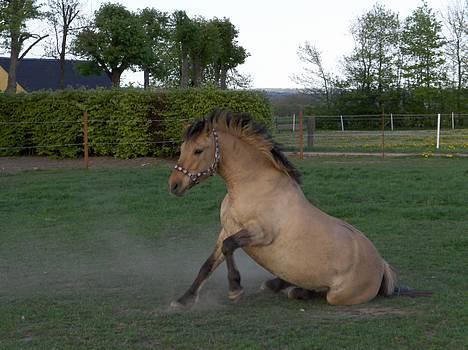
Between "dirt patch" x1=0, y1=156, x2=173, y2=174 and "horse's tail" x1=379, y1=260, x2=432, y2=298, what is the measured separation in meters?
15.7

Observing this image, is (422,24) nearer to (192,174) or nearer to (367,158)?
(367,158)

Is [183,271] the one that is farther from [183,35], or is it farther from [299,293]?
[183,35]

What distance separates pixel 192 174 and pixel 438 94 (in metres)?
48.5

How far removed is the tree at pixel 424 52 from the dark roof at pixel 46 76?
23461 mm

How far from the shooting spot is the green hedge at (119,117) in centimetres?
2314

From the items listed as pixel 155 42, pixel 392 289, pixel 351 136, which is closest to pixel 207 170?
pixel 392 289

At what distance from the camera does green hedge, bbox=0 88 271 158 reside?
23141 millimetres

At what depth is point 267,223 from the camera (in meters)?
5.99

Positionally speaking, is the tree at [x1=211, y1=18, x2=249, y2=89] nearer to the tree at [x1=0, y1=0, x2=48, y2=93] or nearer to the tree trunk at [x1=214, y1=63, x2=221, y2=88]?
the tree trunk at [x1=214, y1=63, x2=221, y2=88]

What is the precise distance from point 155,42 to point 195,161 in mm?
46345

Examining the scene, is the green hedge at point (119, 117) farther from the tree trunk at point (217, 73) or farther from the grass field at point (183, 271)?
the tree trunk at point (217, 73)

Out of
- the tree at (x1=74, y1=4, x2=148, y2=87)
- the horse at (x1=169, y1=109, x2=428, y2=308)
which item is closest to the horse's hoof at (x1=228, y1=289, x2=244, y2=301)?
the horse at (x1=169, y1=109, x2=428, y2=308)

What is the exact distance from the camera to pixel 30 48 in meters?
44.3

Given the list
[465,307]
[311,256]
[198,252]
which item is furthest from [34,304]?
[465,307]
